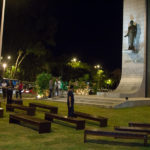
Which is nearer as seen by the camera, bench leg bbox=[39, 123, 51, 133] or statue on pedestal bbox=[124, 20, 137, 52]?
bench leg bbox=[39, 123, 51, 133]

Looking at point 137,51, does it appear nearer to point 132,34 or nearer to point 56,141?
point 132,34

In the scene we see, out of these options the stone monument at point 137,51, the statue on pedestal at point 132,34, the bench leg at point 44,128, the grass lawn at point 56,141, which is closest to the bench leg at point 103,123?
the grass lawn at point 56,141

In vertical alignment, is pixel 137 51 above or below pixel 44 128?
above

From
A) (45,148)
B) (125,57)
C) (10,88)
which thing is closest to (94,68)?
(125,57)

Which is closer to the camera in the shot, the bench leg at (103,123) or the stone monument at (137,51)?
Answer: the bench leg at (103,123)

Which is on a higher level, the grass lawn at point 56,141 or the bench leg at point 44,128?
the bench leg at point 44,128

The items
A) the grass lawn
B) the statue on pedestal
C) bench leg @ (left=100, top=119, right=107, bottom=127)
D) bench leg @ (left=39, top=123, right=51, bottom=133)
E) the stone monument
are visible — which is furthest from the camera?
the statue on pedestal

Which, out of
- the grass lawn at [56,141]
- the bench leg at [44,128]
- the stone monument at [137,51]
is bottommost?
the grass lawn at [56,141]

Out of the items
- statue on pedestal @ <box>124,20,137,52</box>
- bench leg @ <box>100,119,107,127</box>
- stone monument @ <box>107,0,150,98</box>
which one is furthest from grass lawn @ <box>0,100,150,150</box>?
statue on pedestal @ <box>124,20,137,52</box>

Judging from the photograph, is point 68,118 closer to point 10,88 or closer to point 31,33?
point 10,88

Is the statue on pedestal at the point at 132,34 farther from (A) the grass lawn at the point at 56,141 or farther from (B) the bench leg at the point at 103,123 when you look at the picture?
(A) the grass lawn at the point at 56,141

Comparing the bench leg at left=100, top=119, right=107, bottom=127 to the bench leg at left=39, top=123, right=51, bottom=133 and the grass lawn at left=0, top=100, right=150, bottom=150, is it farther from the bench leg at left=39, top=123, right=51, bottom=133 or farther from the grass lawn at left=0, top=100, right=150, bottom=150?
the bench leg at left=39, top=123, right=51, bottom=133

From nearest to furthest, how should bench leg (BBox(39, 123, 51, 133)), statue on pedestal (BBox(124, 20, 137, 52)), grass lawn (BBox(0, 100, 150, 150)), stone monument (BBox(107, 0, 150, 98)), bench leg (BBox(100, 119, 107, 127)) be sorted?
grass lawn (BBox(0, 100, 150, 150)), bench leg (BBox(39, 123, 51, 133)), bench leg (BBox(100, 119, 107, 127)), stone monument (BBox(107, 0, 150, 98)), statue on pedestal (BBox(124, 20, 137, 52))

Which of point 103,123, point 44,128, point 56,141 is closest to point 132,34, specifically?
point 103,123
